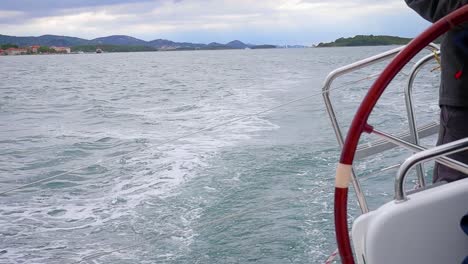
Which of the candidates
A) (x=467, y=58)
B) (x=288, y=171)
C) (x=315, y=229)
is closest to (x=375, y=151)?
(x=467, y=58)

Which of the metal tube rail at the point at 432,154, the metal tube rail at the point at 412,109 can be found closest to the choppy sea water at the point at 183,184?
the metal tube rail at the point at 412,109

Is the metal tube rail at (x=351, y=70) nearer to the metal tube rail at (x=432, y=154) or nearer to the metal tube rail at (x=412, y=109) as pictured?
the metal tube rail at (x=412, y=109)

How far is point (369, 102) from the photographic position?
3.87ft

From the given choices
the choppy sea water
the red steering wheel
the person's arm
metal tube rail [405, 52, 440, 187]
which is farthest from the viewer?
the choppy sea water

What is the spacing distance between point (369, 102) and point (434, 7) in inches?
21.0

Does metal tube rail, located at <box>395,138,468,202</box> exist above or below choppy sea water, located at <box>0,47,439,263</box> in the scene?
above

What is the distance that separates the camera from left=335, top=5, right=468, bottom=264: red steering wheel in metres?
1.16

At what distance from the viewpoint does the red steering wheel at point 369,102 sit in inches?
45.8

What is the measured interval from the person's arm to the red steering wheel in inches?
13.2

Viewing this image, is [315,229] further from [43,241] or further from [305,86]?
[305,86]

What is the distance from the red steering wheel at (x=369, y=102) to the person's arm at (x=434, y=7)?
335 millimetres

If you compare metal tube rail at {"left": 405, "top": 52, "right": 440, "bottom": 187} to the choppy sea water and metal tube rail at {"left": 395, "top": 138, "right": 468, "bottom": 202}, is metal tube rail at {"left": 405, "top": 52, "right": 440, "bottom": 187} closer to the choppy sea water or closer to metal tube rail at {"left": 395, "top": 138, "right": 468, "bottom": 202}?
the choppy sea water

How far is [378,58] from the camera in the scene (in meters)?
1.79

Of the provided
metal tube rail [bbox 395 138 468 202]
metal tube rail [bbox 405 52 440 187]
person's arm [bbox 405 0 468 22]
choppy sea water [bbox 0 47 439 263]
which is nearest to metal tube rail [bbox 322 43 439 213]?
person's arm [bbox 405 0 468 22]
